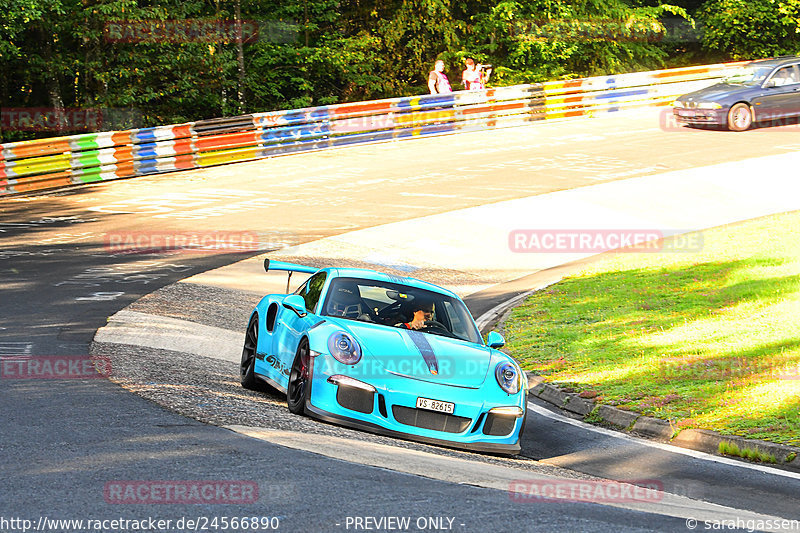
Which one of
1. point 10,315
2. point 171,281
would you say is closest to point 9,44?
point 171,281

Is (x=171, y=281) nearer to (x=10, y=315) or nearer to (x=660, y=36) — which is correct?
(x=10, y=315)

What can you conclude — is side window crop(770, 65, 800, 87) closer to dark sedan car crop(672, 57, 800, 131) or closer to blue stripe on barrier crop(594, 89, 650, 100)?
dark sedan car crop(672, 57, 800, 131)

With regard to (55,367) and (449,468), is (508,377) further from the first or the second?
(55,367)

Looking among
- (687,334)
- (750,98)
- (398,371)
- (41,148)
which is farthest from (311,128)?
(398,371)

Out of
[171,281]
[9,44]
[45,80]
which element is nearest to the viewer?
[171,281]

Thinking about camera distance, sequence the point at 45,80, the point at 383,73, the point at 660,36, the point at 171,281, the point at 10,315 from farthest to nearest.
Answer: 1. the point at 660,36
2. the point at 383,73
3. the point at 45,80
4. the point at 171,281
5. the point at 10,315

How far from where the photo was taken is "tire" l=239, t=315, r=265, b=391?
10531mm

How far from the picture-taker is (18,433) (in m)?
7.54

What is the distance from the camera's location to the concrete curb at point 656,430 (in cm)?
904

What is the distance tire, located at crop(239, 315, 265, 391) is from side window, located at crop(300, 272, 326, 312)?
69cm

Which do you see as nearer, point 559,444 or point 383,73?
point 559,444

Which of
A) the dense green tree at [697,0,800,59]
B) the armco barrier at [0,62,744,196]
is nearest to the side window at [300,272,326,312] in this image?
the armco barrier at [0,62,744,196]

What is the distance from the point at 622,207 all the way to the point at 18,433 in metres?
18.0

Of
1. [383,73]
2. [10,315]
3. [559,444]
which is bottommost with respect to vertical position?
[559,444]
